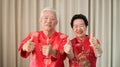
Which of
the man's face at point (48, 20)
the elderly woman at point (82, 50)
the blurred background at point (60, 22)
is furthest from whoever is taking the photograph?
the blurred background at point (60, 22)

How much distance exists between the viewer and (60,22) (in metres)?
2.57

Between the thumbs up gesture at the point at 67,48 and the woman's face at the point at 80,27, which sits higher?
the woman's face at the point at 80,27

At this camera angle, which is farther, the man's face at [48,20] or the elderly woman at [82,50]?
the elderly woman at [82,50]

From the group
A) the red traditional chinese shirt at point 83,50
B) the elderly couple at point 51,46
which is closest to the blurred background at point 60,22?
the red traditional chinese shirt at point 83,50

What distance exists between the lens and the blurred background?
101 inches

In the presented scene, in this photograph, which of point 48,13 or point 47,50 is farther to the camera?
point 48,13

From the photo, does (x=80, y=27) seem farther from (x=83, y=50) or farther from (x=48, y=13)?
(x=48, y=13)

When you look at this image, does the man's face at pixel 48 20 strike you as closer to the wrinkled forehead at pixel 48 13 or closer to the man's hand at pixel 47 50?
the wrinkled forehead at pixel 48 13

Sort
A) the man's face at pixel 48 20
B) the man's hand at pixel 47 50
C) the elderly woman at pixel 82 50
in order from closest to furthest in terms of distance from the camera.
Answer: the man's hand at pixel 47 50
the man's face at pixel 48 20
the elderly woman at pixel 82 50

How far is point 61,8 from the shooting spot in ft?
A: 8.48

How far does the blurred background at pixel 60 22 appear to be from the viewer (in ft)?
8.38

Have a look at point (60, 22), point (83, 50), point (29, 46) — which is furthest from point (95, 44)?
point (60, 22)
